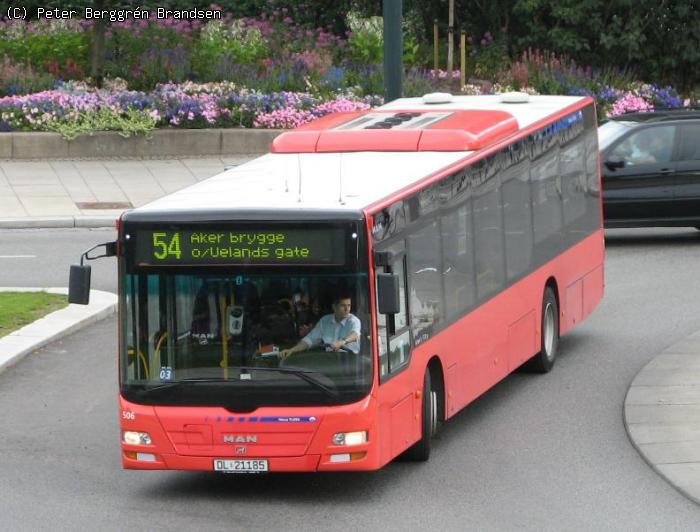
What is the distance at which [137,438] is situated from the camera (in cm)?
1193

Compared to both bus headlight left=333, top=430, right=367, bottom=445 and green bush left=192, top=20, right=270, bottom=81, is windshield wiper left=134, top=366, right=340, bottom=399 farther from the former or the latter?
green bush left=192, top=20, right=270, bottom=81

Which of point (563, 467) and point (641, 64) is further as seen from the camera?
point (641, 64)

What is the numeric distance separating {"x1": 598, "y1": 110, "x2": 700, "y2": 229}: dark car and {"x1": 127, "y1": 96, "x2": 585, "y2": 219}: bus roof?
733cm

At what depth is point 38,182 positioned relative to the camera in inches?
1160

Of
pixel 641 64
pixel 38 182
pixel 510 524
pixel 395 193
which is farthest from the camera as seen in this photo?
pixel 641 64

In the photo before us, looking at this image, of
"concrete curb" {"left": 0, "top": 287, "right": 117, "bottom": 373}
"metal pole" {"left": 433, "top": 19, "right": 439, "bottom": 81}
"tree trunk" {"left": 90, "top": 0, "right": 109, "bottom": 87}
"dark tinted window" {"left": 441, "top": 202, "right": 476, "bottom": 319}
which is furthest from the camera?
"metal pole" {"left": 433, "top": 19, "right": 439, "bottom": 81}

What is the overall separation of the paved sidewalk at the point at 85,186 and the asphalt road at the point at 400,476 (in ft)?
28.7

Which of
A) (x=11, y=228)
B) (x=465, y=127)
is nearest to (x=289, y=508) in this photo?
(x=465, y=127)

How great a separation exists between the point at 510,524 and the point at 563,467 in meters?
1.79

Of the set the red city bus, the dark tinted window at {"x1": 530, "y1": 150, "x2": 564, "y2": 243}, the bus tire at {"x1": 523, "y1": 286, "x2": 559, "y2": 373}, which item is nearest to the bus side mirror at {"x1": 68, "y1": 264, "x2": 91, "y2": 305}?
the red city bus

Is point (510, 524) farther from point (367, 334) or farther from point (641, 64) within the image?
point (641, 64)

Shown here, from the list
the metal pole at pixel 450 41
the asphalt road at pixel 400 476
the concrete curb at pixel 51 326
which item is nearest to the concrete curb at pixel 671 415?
the asphalt road at pixel 400 476

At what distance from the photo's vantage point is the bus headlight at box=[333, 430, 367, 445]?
38.5 ft

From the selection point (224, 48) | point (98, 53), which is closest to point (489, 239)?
point (98, 53)
